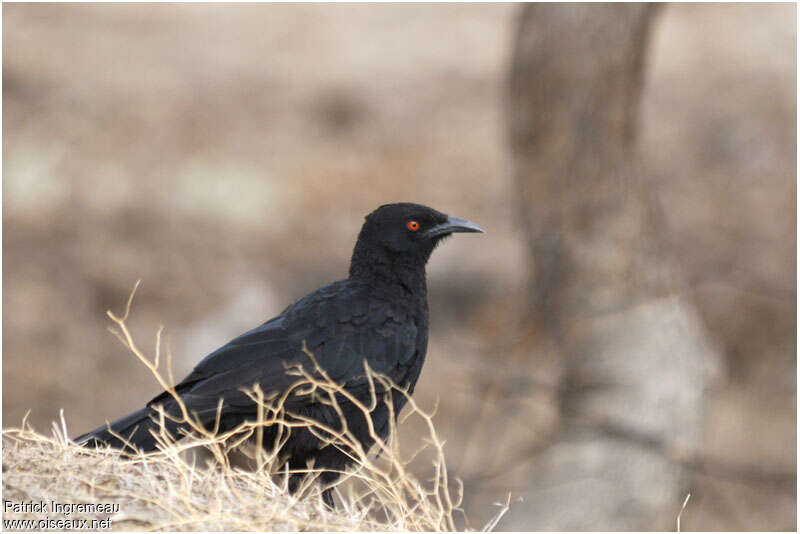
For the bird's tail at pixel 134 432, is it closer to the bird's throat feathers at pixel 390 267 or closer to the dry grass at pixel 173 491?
the dry grass at pixel 173 491

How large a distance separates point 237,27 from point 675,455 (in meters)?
9.31

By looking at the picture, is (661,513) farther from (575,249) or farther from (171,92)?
(171,92)

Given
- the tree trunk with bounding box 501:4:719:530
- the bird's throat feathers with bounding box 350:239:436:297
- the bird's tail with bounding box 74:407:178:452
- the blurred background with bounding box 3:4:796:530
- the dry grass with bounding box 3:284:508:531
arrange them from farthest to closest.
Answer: the blurred background with bounding box 3:4:796:530 → the tree trunk with bounding box 501:4:719:530 → the bird's throat feathers with bounding box 350:239:436:297 → the bird's tail with bounding box 74:407:178:452 → the dry grass with bounding box 3:284:508:531

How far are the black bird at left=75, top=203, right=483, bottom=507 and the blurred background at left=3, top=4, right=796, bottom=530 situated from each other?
1992mm

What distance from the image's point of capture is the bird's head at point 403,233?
4.46 meters

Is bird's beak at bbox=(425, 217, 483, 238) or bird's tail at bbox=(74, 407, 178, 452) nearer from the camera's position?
bird's tail at bbox=(74, 407, 178, 452)

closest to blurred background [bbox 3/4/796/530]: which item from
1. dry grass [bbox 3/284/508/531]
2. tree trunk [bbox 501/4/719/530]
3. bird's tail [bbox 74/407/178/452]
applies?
tree trunk [bbox 501/4/719/530]

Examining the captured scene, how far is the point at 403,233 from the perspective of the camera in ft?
14.7

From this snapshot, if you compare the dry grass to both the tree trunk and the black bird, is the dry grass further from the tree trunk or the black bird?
the tree trunk

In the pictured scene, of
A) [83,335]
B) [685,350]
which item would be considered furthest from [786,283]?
[83,335]

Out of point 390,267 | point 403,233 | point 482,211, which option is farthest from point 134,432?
point 482,211

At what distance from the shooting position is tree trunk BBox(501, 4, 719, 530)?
20.0 feet

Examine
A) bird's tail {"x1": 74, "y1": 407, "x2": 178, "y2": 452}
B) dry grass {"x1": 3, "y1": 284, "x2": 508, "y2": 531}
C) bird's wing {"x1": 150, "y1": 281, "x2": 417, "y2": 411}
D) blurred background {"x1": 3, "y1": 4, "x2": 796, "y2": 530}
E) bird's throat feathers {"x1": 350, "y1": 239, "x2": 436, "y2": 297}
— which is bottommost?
dry grass {"x1": 3, "y1": 284, "x2": 508, "y2": 531}

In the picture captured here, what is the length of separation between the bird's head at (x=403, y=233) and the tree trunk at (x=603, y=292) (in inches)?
73.5
